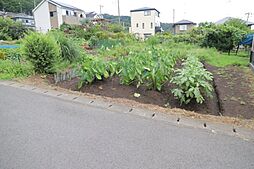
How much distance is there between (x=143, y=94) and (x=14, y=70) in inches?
162

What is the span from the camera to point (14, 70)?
20.4 feet

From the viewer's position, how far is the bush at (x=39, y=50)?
592cm

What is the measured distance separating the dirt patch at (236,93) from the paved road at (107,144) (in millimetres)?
1265

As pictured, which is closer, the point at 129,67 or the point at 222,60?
the point at 129,67

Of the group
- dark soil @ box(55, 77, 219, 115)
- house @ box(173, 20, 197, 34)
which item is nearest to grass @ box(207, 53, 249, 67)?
dark soil @ box(55, 77, 219, 115)

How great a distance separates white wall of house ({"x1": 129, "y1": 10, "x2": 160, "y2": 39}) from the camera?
121ft

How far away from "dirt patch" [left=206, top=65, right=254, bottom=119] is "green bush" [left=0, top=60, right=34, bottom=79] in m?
5.12

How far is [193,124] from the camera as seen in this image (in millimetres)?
2994

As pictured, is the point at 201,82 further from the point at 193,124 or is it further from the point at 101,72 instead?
the point at 101,72

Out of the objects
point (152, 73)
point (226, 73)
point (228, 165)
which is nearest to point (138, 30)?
point (226, 73)

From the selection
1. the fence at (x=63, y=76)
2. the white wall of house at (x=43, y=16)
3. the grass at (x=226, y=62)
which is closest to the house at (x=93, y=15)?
the white wall of house at (x=43, y=16)

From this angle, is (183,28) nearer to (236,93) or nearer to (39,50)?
(39,50)

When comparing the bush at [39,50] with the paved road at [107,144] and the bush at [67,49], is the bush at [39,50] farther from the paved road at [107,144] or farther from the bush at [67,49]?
the paved road at [107,144]

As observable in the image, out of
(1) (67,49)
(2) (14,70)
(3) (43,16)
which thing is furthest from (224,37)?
(3) (43,16)
